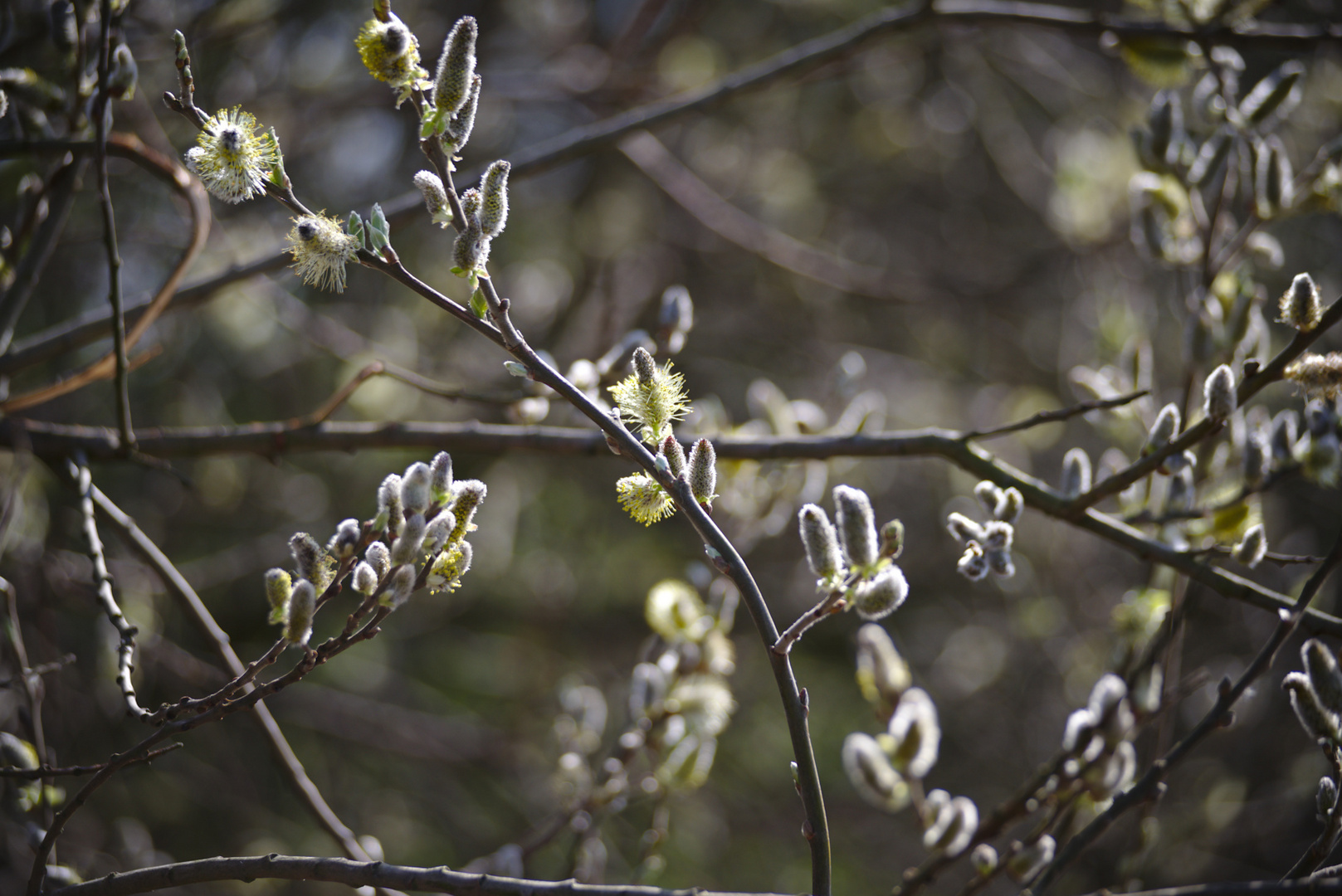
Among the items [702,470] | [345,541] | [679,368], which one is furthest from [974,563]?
[679,368]

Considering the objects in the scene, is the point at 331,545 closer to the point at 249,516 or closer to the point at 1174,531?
the point at 1174,531

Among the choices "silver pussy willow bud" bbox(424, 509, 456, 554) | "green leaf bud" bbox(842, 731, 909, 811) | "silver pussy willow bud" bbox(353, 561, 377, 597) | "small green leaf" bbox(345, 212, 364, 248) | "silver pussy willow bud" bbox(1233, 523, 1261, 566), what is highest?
"small green leaf" bbox(345, 212, 364, 248)

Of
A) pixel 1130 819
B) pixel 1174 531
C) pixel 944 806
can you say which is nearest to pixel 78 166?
pixel 944 806

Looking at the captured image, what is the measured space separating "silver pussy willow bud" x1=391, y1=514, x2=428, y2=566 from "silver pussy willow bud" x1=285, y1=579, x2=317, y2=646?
0.32 ft

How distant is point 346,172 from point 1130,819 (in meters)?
4.04

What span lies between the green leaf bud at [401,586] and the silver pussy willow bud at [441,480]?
0.08 m

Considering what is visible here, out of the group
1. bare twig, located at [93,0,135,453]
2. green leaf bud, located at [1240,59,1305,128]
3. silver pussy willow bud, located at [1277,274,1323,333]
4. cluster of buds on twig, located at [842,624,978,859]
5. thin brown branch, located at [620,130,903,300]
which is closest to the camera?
silver pussy willow bud, located at [1277,274,1323,333]

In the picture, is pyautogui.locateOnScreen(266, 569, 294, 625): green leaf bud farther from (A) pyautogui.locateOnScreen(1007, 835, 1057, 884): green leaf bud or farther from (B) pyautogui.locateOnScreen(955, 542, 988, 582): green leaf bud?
(A) pyautogui.locateOnScreen(1007, 835, 1057, 884): green leaf bud

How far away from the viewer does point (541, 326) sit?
407 centimetres

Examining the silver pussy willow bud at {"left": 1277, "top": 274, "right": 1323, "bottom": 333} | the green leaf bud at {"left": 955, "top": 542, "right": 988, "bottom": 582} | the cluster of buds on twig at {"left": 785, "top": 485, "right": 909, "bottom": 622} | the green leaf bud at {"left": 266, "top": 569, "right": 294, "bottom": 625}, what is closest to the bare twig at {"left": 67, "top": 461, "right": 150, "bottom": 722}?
the green leaf bud at {"left": 266, "top": 569, "right": 294, "bottom": 625}

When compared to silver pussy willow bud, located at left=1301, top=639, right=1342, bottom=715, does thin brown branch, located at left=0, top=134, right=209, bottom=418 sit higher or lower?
higher

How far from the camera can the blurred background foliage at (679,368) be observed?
124 inches

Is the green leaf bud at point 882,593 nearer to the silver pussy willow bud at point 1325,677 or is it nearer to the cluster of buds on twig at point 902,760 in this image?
the silver pussy willow bud at point 1325,677

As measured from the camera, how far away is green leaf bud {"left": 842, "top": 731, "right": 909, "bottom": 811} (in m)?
1.55
